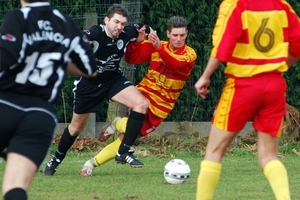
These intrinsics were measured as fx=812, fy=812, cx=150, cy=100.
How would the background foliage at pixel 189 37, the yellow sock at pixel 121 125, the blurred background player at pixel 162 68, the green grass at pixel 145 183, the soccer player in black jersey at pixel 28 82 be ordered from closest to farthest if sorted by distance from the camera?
the soccer player in black jersey at pixel 28 82
the green grass at pixel 145 183
the blurred background player at pixel 162 68
the yellow sock at pixel 121 125
the background foliage at pixel 189 37

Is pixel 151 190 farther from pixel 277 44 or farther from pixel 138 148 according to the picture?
pixel 138 148

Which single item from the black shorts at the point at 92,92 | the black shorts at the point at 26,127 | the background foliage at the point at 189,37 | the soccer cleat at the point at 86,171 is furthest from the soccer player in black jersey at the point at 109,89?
the black shorts at the point at 26,127

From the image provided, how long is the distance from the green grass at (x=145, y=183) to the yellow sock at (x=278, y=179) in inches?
53.8

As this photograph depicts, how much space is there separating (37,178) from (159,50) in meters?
1.84

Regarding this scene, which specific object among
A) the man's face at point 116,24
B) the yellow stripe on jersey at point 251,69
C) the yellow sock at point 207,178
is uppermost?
the yellow stripe on jersey at point 251,69

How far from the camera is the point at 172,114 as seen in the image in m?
11.5

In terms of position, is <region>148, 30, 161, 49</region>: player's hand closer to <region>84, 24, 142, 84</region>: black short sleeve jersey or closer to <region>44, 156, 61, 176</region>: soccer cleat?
<region>84, 24, 142, 84</region>: black short sleeve jersey

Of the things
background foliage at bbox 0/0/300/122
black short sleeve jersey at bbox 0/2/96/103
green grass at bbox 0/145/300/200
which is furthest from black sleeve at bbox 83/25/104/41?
black short sleeve jersey at bbox 0/2/96/103

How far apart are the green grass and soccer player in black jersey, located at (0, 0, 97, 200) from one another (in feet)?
8.29

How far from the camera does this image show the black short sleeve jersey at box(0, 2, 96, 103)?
431 cm

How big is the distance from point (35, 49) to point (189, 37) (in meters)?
7.10

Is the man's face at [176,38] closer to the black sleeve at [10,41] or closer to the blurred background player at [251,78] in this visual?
the blurred background player at [251,78]

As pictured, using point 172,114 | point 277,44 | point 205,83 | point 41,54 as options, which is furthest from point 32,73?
point 172,114

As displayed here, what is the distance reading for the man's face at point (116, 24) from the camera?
8.16m
